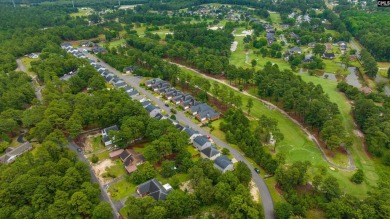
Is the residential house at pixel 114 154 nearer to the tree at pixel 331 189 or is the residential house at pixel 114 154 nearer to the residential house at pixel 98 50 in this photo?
the tree at pixel 331 189

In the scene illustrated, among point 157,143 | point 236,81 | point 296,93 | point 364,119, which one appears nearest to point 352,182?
point 364,119

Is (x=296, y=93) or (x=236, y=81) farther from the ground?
(x=296, y=93)

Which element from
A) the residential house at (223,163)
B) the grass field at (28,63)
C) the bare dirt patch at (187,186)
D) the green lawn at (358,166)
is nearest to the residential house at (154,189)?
the bare dirt patch at (187,186)

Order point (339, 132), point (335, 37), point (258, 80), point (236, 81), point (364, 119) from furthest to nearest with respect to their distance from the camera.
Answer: point (335, 37) → point (236, 81) → point (258, 80) → point (364, 119) → point (339, 132)

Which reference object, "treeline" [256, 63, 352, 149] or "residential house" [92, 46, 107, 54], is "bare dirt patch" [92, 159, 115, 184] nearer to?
"treeline" [256, 63, 352, 149]

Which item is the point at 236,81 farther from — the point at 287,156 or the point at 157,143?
the point at 157,143

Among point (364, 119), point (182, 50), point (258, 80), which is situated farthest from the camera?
point (182, 50)
